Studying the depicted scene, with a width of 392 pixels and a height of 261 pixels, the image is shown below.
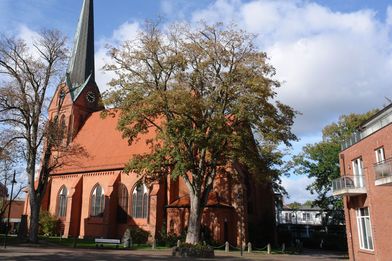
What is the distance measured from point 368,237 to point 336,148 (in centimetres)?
1549

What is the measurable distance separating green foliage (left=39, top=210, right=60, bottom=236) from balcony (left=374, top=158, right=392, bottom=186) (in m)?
32.1

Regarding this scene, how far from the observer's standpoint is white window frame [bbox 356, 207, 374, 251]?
20.2 m

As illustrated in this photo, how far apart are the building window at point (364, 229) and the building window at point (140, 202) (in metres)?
19.4

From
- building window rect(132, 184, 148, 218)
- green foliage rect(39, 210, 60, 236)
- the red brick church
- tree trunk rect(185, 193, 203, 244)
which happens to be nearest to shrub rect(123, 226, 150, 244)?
the red brick church

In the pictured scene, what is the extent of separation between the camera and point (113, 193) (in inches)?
1421

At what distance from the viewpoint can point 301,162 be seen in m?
36.9

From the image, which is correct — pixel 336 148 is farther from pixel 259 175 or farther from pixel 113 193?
pixel 113 193

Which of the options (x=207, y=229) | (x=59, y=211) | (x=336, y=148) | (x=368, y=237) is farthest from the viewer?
(x=59, y=211)

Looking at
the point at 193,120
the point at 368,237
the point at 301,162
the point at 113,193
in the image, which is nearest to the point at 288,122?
the point at 193,120

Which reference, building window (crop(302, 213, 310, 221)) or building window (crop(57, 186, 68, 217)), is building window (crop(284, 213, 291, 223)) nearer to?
building window (crop(302, 213, 310, 221))

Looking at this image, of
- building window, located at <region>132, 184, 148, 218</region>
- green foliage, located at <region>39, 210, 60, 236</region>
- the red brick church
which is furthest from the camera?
green foliage, located at <region>39, 210, 60, 236</region>

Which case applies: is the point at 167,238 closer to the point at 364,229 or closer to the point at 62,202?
the point at 364,229

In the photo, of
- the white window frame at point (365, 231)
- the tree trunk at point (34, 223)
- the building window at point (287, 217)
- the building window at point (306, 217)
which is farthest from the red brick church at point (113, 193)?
the building window at point (306, 217)

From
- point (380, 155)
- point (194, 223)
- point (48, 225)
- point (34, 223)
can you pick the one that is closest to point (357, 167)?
point (380, 155)
